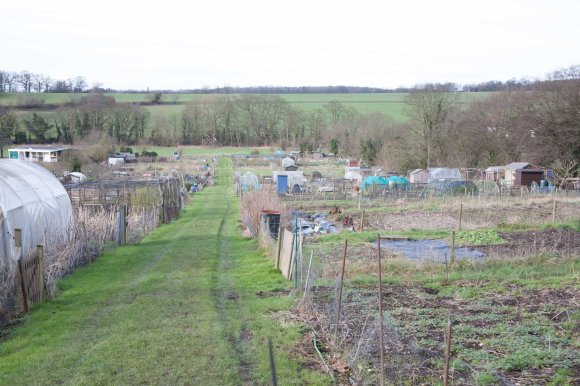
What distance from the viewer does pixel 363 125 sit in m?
85.2

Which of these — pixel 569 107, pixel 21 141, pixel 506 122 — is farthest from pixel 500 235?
pixel 21 141

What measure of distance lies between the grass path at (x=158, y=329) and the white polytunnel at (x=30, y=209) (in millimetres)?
1292

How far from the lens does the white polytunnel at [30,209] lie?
13.6 meters

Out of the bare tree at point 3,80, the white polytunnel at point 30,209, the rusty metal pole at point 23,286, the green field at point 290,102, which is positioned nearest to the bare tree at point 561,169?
the white polytunnel at point 30,209

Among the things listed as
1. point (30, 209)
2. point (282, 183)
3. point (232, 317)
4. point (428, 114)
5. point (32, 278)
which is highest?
point (428, 114)

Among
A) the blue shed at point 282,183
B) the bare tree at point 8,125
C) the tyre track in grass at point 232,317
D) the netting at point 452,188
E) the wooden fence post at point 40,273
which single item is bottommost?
the blue shed at point 282,183

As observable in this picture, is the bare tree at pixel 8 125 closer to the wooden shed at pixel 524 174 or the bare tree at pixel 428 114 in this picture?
the bare tree at pixel 428 114

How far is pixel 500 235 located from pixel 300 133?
80300mm

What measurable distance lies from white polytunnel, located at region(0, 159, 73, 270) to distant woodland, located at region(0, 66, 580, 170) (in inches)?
1584

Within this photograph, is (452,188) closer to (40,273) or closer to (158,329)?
(40,273)

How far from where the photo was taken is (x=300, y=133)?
100562 millimetres

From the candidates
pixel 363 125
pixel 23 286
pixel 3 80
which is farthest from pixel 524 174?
pixel 3 80

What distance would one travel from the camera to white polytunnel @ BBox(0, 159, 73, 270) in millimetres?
13594

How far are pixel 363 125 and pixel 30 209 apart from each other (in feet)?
237
